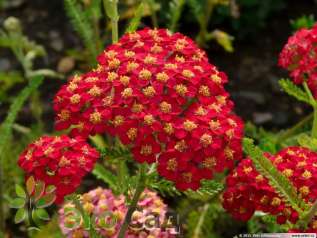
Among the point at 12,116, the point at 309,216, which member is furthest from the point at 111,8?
the point at 309,216

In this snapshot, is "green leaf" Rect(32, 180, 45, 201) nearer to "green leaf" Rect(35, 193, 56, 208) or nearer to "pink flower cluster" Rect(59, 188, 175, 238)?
"green leaf" Rect(35, 193, 56, 208)

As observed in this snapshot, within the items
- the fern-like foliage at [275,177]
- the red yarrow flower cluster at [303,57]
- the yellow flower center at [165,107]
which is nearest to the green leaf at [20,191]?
the yellow flower center at [165,107]

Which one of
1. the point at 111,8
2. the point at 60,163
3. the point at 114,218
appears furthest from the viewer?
the point at 111,8

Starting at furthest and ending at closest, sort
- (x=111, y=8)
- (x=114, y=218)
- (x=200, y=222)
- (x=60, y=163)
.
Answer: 1. (x=200, y=222)
2. (x=111, y=8)
3. (x=114, y=218)
4. (x=60, y=163)

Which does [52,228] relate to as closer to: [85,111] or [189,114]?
[85,111]

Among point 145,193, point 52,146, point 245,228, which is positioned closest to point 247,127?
point 245,228

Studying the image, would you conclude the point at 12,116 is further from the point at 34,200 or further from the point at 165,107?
the point at 165,107

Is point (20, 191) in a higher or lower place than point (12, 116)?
lower
